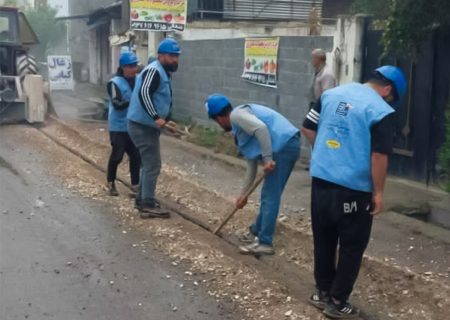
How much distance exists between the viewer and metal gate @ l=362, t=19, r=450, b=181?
28.7ft

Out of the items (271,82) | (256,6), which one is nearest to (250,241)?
(271,82)

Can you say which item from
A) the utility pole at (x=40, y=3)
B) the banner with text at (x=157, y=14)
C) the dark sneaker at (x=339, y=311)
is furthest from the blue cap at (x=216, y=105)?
the utility pole at (x=40, y=3)

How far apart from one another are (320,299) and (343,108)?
1.42 metres

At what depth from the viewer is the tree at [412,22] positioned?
7.40 metres

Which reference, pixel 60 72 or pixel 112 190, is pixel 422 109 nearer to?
pixel 112 190

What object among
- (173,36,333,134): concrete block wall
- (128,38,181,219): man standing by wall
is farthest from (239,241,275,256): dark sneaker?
(173,36,333,134): concrete block wall

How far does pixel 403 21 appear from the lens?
7559 millimetres

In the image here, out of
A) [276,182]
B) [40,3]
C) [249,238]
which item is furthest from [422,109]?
[40,3]

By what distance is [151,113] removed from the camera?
24.6 feet

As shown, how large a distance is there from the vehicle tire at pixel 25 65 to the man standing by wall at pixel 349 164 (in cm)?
1356

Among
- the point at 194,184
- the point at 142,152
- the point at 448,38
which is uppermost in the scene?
the point at 448,38

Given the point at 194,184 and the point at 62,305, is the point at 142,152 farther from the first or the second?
the point at 62,305

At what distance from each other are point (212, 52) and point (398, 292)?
10.1 meters

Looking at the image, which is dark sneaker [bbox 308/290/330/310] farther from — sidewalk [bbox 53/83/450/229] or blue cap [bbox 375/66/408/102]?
sidewalk [bbox 53/83/450/229]
